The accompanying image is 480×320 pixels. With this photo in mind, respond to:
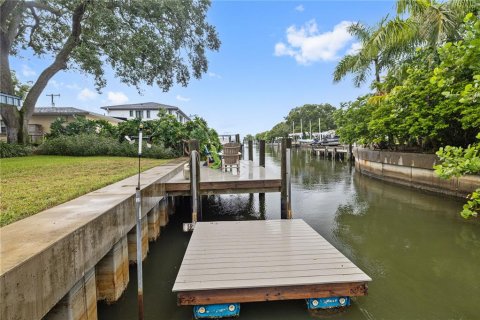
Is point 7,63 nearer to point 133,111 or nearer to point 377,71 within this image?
point 377,71

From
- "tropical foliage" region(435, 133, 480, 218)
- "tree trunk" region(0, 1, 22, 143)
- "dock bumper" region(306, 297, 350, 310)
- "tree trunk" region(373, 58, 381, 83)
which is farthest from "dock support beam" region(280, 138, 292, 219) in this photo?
"tree trunk" region(373, 58, 381, 83)

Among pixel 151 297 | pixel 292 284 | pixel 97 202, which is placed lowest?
pixel 151 297

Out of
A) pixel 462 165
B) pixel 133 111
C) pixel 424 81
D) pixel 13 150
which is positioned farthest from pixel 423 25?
pixel 133 111

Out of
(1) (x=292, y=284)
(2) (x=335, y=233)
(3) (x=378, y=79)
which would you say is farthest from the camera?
(3) (x=378, y=79)

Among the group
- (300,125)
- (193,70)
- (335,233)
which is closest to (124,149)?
(193,70)

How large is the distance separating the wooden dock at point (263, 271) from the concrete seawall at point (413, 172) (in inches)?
345

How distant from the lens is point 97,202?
445 centimetres

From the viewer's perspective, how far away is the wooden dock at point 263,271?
12.3 feet

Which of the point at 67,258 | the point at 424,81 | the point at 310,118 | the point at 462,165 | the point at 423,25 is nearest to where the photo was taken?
the point at 67,258

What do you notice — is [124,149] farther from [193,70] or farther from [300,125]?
[300,125]

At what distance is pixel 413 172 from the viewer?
14375 millimetres

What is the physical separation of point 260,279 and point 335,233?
15.7 feet

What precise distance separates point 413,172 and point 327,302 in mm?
12792

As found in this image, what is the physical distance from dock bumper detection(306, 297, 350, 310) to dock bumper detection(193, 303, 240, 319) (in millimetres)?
986
